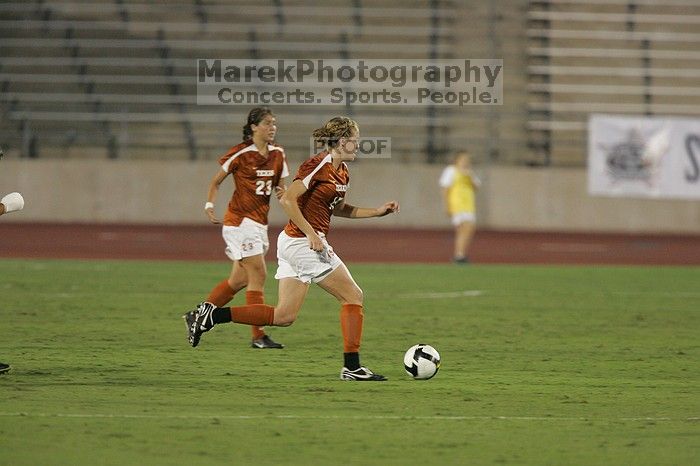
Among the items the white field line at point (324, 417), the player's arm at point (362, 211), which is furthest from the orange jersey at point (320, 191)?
the white field line at point (324, 417)

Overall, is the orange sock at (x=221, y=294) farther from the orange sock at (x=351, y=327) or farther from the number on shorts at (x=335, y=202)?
the orange sock at (x=351, y=327)

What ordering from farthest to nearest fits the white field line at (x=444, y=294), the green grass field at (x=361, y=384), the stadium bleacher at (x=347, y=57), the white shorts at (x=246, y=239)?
1. the stadium bleacher at (x=347, y=57)
2. the white field line at (x=444, y=294)
3. the white shorts at (x=246, y=239)
4. the green grass field at (x=361, y=384)

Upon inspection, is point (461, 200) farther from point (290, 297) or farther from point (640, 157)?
A: point (290, 297)

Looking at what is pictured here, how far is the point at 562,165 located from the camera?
1131 inches

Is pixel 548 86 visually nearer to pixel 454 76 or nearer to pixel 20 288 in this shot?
pixel 454 76

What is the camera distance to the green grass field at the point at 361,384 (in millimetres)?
6684

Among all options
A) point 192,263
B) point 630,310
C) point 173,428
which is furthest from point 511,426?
point 192,263

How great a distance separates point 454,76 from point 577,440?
73.8 feet

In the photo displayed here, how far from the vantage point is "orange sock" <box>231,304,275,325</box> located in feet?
30.5

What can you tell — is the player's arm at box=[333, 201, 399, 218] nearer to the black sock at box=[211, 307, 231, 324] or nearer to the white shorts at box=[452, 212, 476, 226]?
the black sock at box=[211, 307, 231, 324]

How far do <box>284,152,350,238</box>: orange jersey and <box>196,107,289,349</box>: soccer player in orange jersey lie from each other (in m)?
1.82

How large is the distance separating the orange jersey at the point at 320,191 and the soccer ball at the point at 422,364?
1.12m

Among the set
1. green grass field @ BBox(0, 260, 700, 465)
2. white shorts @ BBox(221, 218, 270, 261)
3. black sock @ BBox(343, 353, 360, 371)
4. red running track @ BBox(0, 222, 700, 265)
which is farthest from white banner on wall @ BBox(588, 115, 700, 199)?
black sock @ BBox(343, 353, 360, 371)

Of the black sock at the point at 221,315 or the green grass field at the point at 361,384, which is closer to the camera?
the green grass field at the point at 361,384
